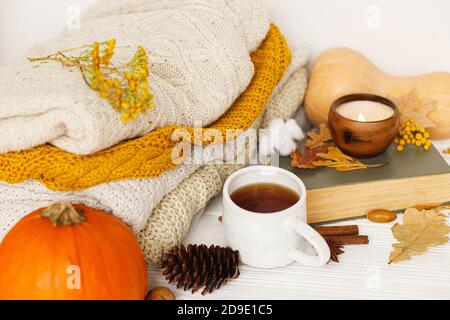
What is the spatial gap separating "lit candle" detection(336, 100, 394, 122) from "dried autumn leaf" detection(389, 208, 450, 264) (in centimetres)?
16

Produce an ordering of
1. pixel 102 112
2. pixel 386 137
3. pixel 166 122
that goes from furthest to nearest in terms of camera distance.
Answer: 1. pixel 386 137
2. pixel 166 122
3. pixel 102 112

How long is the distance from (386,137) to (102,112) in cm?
43

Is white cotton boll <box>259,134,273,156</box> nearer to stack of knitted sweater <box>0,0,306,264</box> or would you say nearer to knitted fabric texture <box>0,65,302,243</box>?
stack of knitted sweater <box>0,0,306,264</box>

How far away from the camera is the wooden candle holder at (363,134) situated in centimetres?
79

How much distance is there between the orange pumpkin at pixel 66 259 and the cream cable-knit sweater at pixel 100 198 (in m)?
0.03

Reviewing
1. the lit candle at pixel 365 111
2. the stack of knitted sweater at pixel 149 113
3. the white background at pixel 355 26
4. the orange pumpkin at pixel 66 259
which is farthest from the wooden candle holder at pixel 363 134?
the orange pumpkin at pixel 66 259

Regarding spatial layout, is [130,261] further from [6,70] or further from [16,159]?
[6,70]

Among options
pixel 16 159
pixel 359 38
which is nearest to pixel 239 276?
pixel 16 159

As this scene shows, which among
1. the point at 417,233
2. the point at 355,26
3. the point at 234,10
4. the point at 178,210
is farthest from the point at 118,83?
the point at 355,26

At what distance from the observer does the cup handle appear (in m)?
0.65

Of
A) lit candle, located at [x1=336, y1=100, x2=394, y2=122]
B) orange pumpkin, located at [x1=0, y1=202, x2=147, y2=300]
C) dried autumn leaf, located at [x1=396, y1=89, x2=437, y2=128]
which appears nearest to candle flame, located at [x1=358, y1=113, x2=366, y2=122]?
lit candle, located at [x1=336, y1=100, x2=394, y2=122]

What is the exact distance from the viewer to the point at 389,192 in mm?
789

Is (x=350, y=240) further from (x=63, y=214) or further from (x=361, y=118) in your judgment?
(x=63, y=214)

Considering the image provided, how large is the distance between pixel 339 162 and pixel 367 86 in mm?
196
